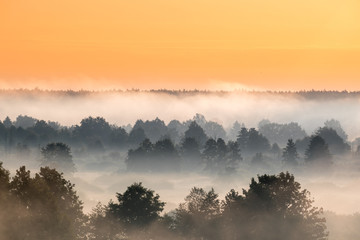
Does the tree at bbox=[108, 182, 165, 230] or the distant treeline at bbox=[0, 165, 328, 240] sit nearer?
the distant treeline at bbox=[0, 165, 328, 240]

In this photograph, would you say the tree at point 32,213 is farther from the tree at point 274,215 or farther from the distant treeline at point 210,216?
the tree at point 274,215

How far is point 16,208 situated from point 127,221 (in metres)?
24.9

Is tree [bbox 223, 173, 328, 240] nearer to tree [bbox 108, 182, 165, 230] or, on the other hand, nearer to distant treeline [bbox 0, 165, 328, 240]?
distant treeline [bbox 0, 165, 328, 240]

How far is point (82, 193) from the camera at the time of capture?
183500 millimetres

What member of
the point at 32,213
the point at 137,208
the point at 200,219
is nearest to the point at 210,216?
the point at 200,219

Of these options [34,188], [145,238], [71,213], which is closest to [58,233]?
[34,188]

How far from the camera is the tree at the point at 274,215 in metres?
93.6

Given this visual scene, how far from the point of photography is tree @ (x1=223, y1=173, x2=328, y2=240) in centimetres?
9362

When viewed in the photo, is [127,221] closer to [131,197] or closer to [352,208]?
[131,197]

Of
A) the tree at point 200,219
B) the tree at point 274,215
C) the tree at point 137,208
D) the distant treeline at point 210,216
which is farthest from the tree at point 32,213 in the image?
the tree at point 274,215

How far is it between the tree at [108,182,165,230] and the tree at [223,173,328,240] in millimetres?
7290

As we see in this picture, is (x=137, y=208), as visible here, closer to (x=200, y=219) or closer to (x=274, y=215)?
(x=200, y=219)

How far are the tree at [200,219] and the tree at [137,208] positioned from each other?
10.6 ft

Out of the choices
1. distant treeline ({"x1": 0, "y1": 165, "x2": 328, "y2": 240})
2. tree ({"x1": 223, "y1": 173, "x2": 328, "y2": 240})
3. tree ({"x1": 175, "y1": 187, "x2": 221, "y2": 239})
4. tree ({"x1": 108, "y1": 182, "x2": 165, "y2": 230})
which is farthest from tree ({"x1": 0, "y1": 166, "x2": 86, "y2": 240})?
tree ({"x1": 223, "y1": 173, "x2": 328, "y2": 240})
